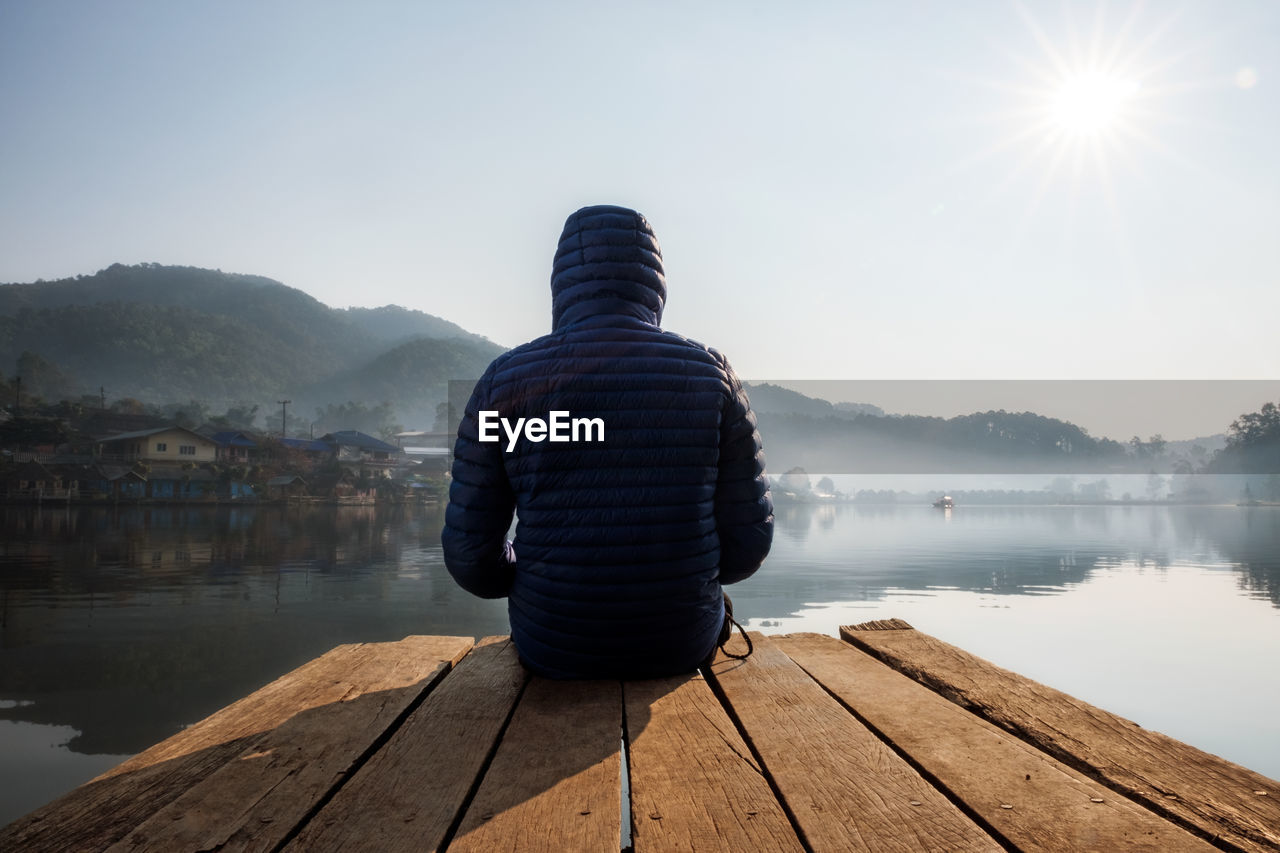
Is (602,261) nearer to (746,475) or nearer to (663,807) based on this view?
(746,475)

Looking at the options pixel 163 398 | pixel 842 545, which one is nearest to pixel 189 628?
pixel 842 545

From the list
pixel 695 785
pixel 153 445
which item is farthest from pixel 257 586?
pixel 695 785

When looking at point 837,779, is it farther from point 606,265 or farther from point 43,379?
point 43,379

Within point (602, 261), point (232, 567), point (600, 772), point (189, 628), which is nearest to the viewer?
point (600, 772)

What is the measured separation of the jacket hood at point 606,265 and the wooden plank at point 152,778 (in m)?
1.05

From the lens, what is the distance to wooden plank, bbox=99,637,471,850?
88cm

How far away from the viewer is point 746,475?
1.76m

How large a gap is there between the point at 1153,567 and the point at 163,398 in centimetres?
9563

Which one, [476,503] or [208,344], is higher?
[208,344]

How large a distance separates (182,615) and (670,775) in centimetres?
2152

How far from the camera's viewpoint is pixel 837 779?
3.41 ft

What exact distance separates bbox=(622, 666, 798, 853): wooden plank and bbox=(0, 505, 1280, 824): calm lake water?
3.62 ft

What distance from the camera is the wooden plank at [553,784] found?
87 cm

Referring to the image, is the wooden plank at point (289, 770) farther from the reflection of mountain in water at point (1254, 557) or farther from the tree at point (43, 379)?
the tree at point (43, 379)
